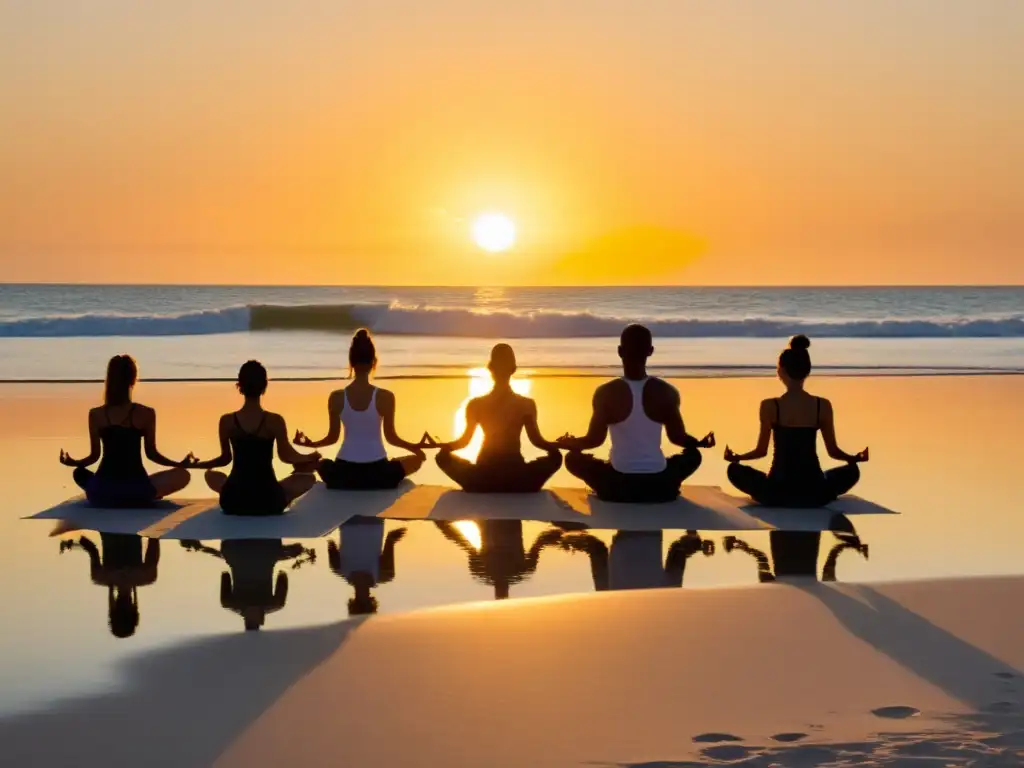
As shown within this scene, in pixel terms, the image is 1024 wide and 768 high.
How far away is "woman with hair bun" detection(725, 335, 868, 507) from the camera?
30.1ft

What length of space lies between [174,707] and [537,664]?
1.50m

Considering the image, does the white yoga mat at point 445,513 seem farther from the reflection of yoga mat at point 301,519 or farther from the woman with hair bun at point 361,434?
the woman with hair bun at point 361,434

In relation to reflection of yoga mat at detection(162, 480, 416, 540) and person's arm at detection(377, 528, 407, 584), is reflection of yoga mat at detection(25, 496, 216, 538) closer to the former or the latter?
reflection of yoga mat at detection(162, 480, 416, 540)

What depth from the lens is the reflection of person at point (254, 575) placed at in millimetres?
6266

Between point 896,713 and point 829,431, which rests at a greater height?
point 829,431

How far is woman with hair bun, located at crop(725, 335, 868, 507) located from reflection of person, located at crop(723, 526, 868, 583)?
85 cm

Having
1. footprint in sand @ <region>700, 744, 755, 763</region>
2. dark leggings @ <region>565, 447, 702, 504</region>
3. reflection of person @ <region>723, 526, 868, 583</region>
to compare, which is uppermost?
dark leggings @ <region>565, 447, 702, 504</region>

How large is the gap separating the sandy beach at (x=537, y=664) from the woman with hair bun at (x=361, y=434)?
63.6 inches

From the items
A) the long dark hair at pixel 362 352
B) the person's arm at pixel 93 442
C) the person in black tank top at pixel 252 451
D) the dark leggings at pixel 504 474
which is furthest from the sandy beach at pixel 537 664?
the long dark hair at pixel 362 352

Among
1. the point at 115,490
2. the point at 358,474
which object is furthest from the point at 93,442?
the point at 358,474

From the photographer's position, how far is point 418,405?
52.9 feet

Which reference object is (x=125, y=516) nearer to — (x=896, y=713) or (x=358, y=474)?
(x=358, y=474)

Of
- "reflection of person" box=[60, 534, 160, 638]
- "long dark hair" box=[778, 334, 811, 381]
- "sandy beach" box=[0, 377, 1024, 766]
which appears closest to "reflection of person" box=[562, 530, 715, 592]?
"sandy beach" box=[0, 377, 1024, 766]

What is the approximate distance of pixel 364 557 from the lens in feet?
24.9
